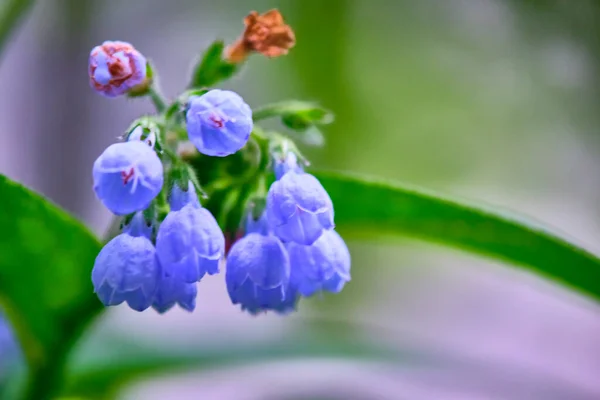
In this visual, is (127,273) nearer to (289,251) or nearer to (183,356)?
(289,251)

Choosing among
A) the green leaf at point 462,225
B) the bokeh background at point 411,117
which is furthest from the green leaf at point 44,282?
the bokeh background at point 411,117

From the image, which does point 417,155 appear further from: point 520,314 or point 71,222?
point 71,222

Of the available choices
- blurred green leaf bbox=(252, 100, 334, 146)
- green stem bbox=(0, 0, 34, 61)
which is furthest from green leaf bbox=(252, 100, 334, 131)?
green stem bbox=(0, 0, 34, 61)

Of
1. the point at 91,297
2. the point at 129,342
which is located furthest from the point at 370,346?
the point at 91,297

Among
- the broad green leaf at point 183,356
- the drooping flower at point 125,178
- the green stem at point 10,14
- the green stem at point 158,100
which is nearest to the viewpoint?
the drooping flower at point 125,178

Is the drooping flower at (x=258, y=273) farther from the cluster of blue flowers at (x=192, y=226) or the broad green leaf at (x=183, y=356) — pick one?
the broad green leaf at (x=183, y=356)

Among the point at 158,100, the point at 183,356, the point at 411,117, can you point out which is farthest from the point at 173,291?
the point at 411,117
